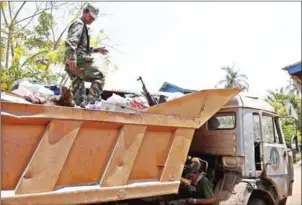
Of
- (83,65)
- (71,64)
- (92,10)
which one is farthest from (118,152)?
(92,10)

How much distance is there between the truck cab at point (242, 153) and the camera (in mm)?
4609

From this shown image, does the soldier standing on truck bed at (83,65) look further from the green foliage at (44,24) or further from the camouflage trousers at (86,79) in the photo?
the green foliage at (44,24)

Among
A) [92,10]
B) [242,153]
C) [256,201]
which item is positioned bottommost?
[256,201]

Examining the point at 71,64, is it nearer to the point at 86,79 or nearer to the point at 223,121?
the point at 86,79

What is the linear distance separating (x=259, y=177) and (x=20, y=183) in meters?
3.30

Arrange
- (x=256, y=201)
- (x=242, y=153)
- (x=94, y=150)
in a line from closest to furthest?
(x=94, y=150), (x=242, y=153), (x=256, y=201)

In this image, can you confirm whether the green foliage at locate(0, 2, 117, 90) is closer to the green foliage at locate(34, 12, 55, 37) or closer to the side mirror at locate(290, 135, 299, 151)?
the green foliage at locate(34, 12, 55, 37)

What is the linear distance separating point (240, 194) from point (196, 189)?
59 cm

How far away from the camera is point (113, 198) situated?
300cm

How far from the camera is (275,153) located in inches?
205

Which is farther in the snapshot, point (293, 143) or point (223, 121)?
point (293, 143)

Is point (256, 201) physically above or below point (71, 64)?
below

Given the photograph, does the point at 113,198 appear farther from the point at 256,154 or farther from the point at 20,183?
the point at 256,154

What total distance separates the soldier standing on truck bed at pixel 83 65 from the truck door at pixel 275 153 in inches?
96.2
